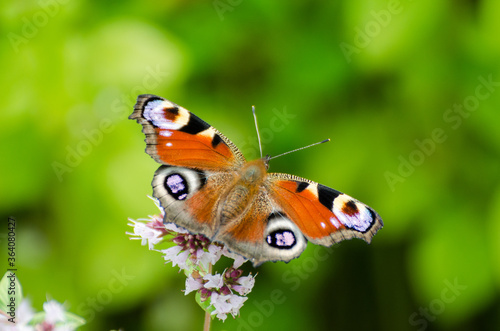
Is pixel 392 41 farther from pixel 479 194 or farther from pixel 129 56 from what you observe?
pixel 129 56

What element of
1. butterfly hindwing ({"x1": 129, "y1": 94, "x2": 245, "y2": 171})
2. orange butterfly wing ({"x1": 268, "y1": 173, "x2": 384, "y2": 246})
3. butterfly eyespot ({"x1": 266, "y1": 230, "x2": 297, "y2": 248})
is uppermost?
butterfly hindwing ({"x1": 129, "y1": 94, "x2": 245, "y2": 171})

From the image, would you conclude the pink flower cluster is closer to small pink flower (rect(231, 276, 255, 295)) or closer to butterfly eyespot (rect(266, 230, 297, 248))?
small pink flower (rect(231, 276, 255, 295))

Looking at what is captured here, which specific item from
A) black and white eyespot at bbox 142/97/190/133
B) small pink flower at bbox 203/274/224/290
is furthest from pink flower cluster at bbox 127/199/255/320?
black and white eyespot at bbox 142/97/190/133

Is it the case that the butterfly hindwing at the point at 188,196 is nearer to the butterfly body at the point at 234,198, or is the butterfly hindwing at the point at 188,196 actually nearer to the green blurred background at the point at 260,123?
the butterfly body at the point at 234,198

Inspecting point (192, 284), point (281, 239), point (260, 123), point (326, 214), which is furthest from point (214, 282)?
point (260, 123)

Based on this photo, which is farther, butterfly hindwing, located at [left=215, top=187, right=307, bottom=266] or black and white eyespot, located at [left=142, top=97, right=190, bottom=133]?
black and white eyespot, located at [left=142, top=97, right=190, bottom=133]

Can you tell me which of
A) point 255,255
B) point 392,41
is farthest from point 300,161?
point 255,255

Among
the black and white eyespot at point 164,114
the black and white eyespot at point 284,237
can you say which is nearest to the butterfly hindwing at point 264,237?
the black and white eyespot at point 284,237

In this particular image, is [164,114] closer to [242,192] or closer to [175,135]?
[175,135]
